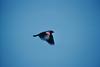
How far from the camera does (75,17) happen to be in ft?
6.26

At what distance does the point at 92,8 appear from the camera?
1933mm

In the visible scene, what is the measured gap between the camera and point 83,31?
191cm

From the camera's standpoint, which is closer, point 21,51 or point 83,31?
point 21,51

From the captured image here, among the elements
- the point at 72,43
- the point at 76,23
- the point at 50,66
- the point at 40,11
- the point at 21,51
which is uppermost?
the point at 40,11

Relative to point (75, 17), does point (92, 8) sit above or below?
above

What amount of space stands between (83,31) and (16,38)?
947 millimetres

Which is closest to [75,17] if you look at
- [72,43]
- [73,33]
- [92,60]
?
[73,33]

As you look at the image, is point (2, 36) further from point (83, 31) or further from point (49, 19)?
point (83, 31)

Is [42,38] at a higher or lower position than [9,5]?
lower

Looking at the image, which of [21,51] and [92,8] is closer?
[21,51]

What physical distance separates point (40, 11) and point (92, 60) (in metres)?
1.01

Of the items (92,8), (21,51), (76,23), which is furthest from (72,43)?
(21,51)

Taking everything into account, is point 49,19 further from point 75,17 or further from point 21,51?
point 21,51

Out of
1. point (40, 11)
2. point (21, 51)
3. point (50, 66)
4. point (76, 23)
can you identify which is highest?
point (40, 11)
